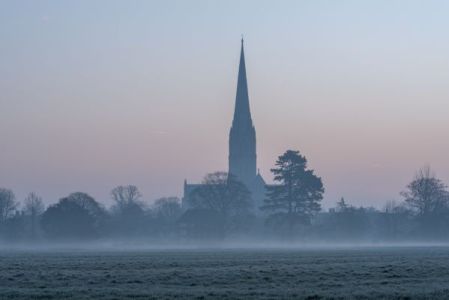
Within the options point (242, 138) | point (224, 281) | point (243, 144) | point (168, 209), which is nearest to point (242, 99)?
point (242, 138)

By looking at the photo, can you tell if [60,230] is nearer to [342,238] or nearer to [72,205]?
[72,205]

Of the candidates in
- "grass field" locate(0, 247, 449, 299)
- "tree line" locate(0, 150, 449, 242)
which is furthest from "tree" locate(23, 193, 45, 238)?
"grass field" locate(0, 247, 449, 299)

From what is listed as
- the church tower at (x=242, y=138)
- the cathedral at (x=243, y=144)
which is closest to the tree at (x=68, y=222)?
the cathedral at (x=243, y=144)

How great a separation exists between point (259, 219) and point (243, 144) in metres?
76.9

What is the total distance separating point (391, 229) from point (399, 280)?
265 ft

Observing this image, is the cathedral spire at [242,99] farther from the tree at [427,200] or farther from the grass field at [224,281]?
the grass field at [224,281]

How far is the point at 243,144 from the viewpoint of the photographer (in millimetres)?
Result: 184750

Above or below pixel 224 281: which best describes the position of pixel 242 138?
above

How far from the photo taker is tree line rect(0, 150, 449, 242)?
10094 centimetres

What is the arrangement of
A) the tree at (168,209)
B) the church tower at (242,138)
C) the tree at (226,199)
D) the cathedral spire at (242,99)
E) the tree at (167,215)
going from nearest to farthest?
the tree at (226,199)
the tree at (167,215)
the tree at (168,209)
the cathedral spire at (242,99)
the church tower at (242,138)

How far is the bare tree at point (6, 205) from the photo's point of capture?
119 meters

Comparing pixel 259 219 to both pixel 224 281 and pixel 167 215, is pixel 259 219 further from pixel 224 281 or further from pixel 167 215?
pixel 224 281

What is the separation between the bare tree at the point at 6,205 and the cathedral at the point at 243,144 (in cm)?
6397

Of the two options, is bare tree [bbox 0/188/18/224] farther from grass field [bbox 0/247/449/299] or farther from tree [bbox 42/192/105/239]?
grass field [bbox 0/247/449/299]
